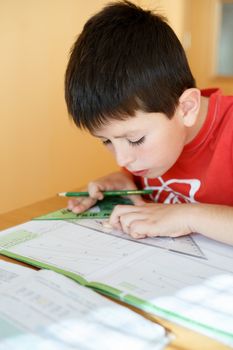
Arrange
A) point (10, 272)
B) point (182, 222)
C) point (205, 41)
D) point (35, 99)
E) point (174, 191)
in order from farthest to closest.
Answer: point (205, 41) < point (35, 99) < point (174, 191) < point (182, 222) < point (10, 272)

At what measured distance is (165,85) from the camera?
0.68 m

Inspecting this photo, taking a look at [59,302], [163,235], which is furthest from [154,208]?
[59,302]

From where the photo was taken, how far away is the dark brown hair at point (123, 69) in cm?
Answer: 63

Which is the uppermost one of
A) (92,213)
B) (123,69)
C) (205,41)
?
(205,41)

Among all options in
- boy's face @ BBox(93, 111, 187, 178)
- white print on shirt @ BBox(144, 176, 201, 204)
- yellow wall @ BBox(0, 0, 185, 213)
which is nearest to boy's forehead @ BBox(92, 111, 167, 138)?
boy's face @ BBox(93, 111, 187, 178)

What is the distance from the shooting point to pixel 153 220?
0.67 metres

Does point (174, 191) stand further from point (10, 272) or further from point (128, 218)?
point (10, 272)

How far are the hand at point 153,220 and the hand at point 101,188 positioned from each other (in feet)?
0.41

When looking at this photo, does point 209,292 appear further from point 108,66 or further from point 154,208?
point 108,66

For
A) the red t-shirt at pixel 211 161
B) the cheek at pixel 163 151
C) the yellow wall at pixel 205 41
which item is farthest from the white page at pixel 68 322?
the yellow wall at pixel 205 41

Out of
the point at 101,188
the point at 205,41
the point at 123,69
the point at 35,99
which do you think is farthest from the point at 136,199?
the point at 205,41

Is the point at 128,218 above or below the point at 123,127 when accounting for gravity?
below

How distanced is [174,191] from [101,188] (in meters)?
0.17

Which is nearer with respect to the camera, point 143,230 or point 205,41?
point 143,230
